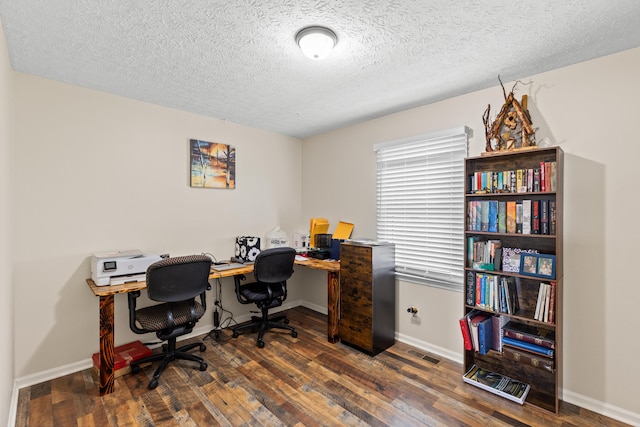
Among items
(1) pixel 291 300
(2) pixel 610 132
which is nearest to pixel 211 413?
(1) pixel 291 300

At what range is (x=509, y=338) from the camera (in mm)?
2318

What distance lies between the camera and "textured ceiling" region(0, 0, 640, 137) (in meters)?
1.57

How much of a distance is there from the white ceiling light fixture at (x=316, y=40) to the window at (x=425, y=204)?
58.6 inches

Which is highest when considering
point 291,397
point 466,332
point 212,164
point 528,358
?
point 212,164

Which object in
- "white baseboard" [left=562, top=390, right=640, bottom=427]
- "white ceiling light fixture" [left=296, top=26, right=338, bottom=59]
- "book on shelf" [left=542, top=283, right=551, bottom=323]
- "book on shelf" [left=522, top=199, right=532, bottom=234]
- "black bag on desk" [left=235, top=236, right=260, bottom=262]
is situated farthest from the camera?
"black bag on desk" [left=235, top=236, right=260, bottom=262]

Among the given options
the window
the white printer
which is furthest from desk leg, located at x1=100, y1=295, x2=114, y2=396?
the window

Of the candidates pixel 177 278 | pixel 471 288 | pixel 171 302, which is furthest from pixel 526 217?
pixel 171 302

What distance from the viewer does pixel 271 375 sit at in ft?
8.20

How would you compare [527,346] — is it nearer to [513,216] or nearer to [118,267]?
[513,216]

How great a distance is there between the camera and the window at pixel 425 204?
2760mm

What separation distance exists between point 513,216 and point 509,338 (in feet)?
3.14

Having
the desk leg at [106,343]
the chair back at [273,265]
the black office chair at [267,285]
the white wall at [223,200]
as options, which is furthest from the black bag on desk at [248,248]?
the desk leg at [106,343]

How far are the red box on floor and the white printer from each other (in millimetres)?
646

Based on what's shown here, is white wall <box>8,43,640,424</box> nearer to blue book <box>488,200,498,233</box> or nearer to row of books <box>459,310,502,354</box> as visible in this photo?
row of books <box>459,310,502,354</box>
